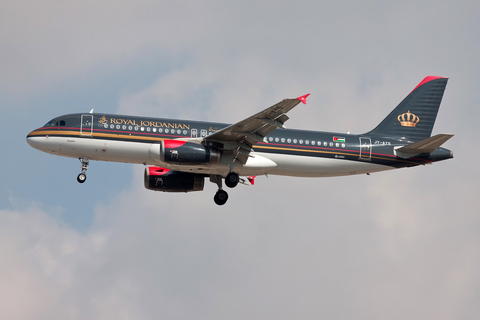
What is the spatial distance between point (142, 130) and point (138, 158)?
1.87m

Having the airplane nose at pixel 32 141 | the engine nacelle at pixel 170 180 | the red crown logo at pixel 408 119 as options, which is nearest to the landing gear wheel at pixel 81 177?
the airplane nose at pixel 32 141

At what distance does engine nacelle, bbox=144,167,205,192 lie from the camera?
4450 centimetres

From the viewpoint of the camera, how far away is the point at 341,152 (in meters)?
42.5

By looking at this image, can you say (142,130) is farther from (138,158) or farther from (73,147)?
(73,147)

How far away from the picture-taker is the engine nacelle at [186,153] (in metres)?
37.8

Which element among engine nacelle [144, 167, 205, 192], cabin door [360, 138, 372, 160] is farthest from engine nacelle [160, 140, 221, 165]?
cabin door [360, 138, 372, 160]

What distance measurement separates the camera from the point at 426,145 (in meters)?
42.0

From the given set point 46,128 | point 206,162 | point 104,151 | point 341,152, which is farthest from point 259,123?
point 46,128

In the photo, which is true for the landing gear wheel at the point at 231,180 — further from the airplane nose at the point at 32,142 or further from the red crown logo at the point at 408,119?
the red crown logo at the point at 408,119

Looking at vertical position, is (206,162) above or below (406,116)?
below

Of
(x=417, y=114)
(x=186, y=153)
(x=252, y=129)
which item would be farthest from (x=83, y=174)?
(x=417, y=114)

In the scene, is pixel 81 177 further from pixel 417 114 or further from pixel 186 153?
pixel 417 114

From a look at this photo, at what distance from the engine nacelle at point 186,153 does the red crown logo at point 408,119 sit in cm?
1577

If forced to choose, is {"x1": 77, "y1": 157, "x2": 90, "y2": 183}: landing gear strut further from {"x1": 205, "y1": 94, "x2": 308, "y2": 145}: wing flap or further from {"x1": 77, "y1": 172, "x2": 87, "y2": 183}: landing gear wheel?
{"x1": 205, "y1": 94, "x2": 308, "y2": 145}: wing flap
